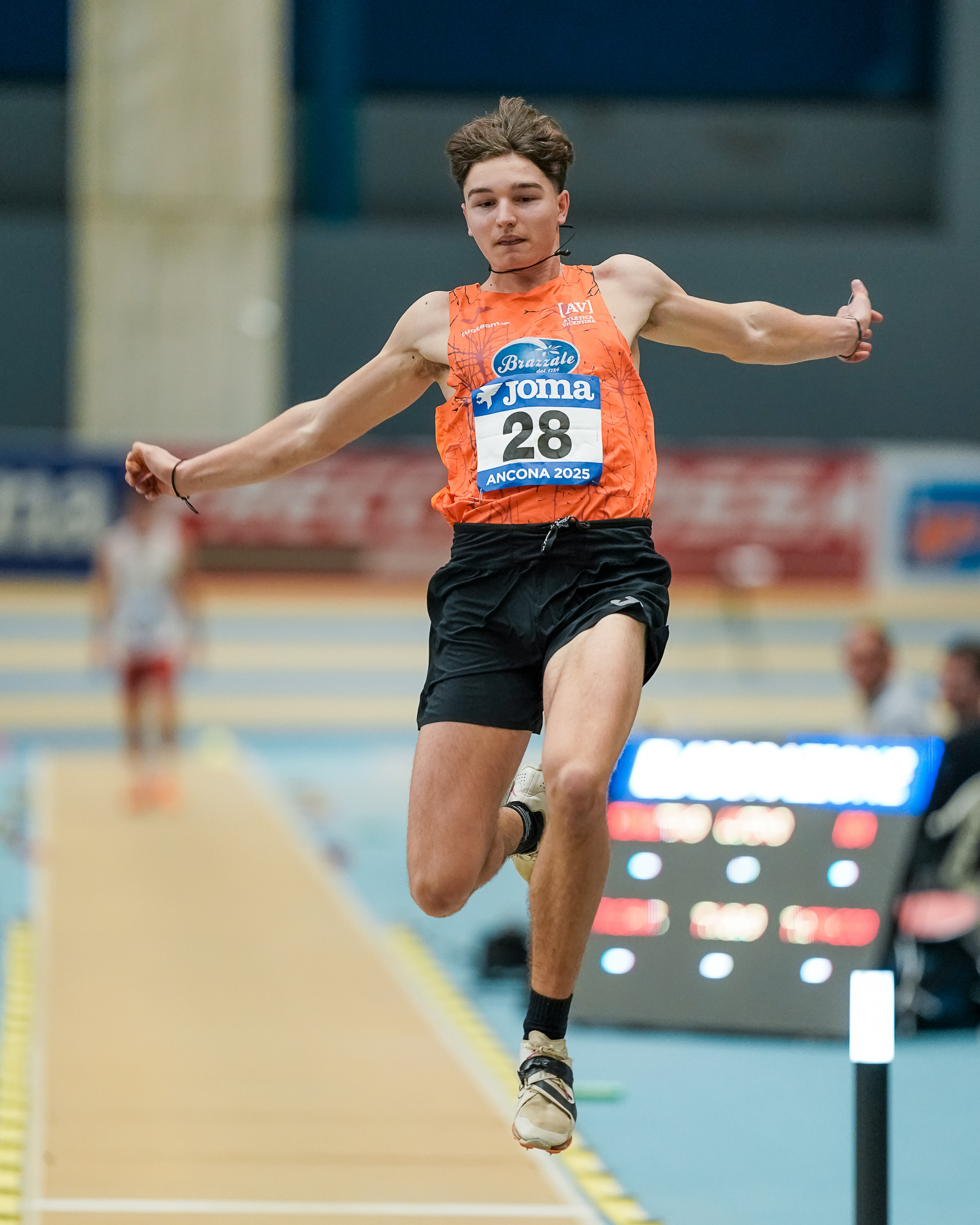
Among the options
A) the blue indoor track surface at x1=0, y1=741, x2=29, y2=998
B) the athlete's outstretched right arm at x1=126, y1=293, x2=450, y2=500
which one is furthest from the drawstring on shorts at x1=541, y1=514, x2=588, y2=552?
the blue indoor track surface at x1=0, y1=741, x2=29, y2=998

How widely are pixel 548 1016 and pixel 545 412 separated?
127 centimetres

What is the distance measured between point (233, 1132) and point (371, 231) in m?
12.7

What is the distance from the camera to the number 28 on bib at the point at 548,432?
3.61 meters

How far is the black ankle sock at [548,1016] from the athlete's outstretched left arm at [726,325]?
1.44 m

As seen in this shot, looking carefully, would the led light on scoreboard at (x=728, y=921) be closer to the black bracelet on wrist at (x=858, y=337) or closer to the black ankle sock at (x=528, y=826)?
the black ankle sock at (x=528, y=826)

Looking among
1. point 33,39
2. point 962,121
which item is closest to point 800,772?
point 962,121

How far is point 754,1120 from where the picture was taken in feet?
19.8

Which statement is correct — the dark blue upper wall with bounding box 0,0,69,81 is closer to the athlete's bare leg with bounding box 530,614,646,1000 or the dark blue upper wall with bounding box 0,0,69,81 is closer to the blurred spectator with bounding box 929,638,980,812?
the blurred spectator with bounding box 929,638,980,812

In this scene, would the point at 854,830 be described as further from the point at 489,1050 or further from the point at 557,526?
the point at 557,526

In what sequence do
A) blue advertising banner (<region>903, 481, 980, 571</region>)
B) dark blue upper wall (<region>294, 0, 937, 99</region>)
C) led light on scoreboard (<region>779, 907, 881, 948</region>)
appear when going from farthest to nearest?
dark blue upper wall (<region>294, 0, 937, 99</region>), blue advertising banner (<region>903, 481, 980, 571</region>), led light on scoreboard (<region>779, 907, 881, 948</region>)

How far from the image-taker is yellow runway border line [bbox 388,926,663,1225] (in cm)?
520

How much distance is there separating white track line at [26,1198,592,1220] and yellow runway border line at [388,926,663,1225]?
0.53 feet

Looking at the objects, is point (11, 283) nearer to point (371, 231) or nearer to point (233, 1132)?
point (371, 231)

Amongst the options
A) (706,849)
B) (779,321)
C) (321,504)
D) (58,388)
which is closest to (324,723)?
(321,504)
